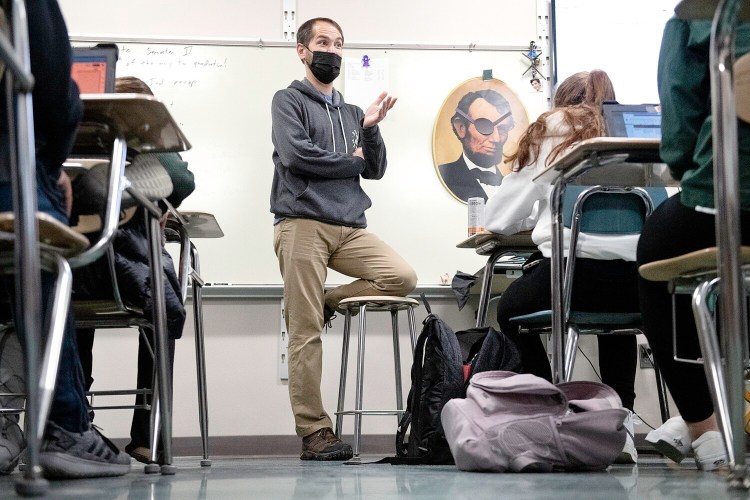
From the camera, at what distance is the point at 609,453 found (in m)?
2.06

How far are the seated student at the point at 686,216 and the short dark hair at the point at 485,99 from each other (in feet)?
7.93

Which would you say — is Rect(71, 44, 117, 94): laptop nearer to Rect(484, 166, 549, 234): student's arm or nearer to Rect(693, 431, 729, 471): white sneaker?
Rect(484, 166, 549, 234): student's arm

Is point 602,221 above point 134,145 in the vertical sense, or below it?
below

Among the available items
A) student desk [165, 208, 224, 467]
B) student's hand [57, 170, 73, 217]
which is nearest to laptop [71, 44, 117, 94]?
student's hand [57, 170, 73, 217]

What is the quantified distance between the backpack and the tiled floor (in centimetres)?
51

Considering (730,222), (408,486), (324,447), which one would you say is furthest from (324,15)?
(730,222)

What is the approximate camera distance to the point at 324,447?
3291mm

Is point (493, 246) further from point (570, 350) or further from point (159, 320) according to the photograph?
point (159, 320)

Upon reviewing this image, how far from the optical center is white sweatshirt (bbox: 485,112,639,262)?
2.58m

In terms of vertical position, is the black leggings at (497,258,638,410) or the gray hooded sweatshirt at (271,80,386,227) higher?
the gray hooded sweatshirt at (271,80,386,227)

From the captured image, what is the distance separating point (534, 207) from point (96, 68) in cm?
144

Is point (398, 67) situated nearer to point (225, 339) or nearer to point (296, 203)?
point (296, 203)

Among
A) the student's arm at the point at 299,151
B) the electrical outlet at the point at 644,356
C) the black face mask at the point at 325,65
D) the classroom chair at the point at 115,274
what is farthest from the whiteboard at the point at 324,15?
the classroom chair at the point at 115,274

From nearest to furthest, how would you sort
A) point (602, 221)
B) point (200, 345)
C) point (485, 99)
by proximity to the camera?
point (602, 221) → point (200, 345) → point (485, 99)
